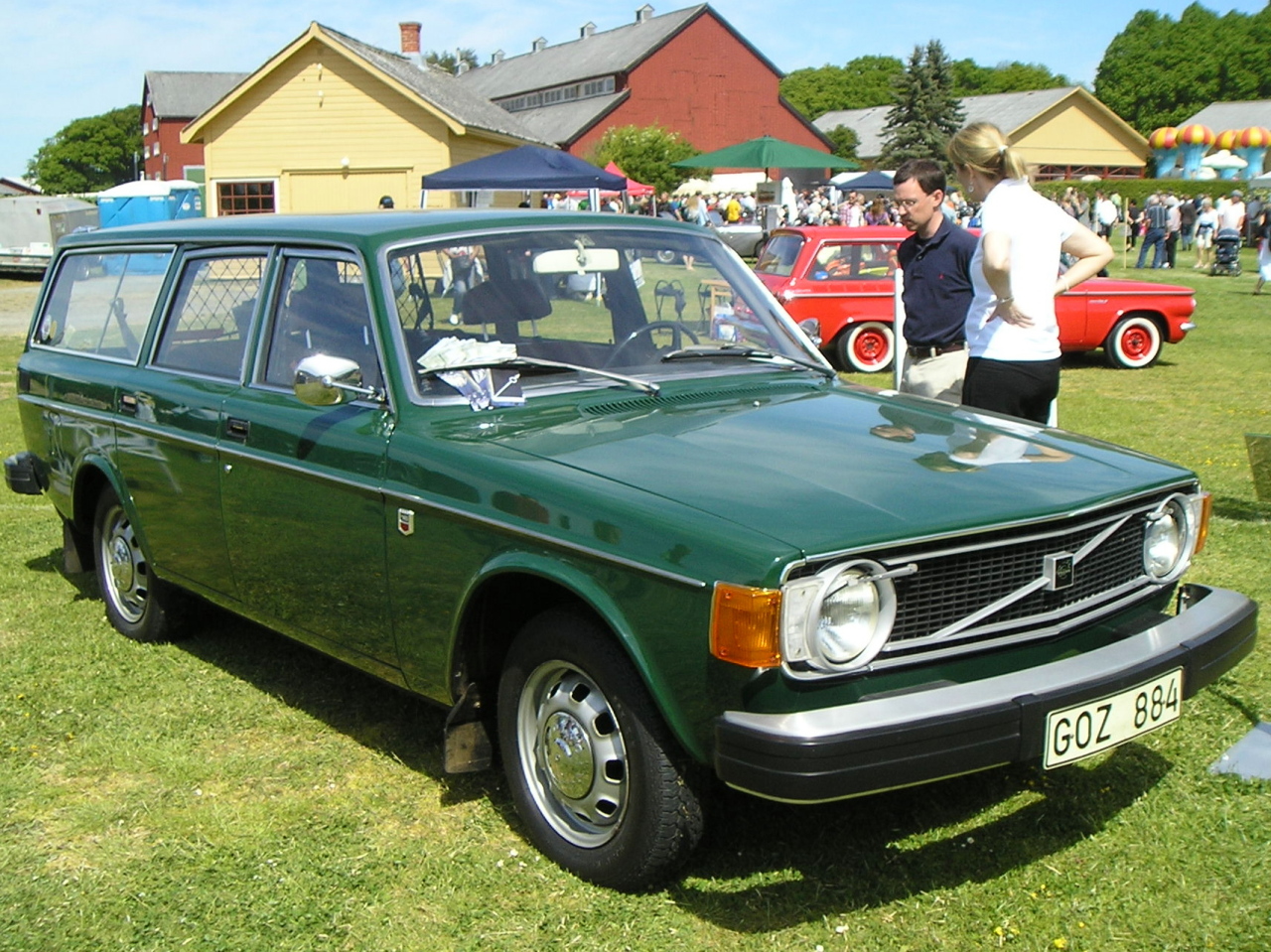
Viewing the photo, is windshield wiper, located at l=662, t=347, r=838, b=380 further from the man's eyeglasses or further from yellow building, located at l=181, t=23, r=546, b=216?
yellow building, located at l=181, t=23, r=546, b=216

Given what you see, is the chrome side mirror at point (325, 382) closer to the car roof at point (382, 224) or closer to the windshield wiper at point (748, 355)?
the car roof at point (382, 224)

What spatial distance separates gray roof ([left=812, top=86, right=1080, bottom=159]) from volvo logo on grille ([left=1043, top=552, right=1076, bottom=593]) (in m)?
65.4

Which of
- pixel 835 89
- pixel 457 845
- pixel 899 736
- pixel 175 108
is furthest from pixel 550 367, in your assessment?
pixel 835 89

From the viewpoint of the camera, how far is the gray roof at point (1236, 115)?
83.6 m

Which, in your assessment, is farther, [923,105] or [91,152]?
[91,152]

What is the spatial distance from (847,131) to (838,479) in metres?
85.2

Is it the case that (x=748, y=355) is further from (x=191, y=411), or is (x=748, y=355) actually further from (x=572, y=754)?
(x=191, y=411)

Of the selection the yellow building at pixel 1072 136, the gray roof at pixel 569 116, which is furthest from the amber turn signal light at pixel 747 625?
the yellow building at pixel 1072 136

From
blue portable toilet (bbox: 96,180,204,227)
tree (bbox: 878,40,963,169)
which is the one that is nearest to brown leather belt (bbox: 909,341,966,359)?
blue portable toilet (bbox: 96,180,204,227)

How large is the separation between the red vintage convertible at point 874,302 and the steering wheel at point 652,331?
1040 cm

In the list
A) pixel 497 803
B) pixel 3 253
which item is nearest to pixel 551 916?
pixel 497 803

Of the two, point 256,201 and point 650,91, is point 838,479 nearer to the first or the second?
point 256,201

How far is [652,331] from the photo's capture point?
4.80 m

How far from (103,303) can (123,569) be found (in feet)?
3.98
